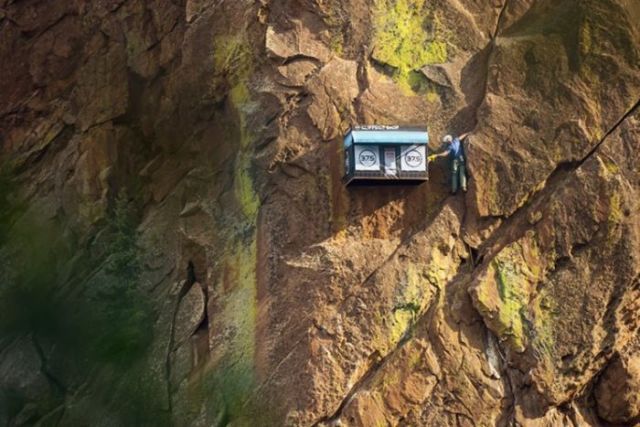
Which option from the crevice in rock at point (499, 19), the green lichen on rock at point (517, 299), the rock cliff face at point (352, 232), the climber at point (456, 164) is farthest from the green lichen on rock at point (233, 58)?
the green lichen on rock at point (517, 299)

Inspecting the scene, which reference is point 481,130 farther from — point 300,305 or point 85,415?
point 85,415

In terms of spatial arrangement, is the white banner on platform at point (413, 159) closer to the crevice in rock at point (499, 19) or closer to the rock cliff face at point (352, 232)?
the rock cliff face at point (352, 232)

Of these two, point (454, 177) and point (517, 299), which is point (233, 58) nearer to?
point (454, 177)

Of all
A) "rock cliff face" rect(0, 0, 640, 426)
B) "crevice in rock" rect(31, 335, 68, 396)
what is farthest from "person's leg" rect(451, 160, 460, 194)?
"crevice in rock" rect(31, 335, 68, 396)

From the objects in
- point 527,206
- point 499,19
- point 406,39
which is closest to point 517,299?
point 527,206

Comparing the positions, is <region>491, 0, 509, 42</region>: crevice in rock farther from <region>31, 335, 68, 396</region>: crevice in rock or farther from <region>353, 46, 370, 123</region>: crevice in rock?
<region>31, 335, 68, 396</region>: crevice in rock

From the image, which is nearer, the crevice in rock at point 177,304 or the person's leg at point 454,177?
the person's leg at point 454,177

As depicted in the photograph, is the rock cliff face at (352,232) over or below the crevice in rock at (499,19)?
below
